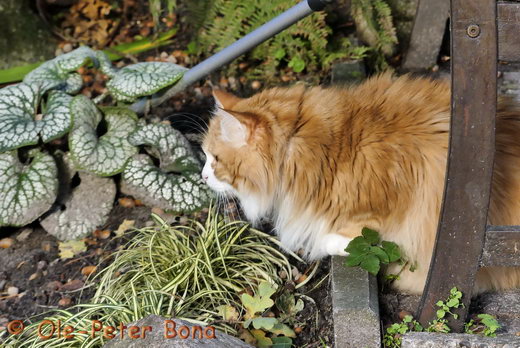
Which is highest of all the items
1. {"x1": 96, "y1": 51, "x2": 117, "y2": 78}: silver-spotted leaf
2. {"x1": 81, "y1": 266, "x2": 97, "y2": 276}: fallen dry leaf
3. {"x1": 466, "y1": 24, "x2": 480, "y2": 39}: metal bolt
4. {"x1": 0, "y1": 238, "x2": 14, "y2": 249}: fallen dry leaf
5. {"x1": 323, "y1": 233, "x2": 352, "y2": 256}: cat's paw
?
{"x1": 466, "y1": 24, "x2": 480, "y2": 39}: metal bolt

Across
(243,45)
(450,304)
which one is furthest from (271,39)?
(450,304)

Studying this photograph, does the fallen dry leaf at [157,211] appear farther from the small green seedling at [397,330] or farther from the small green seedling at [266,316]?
the small green seedling at [397,330]

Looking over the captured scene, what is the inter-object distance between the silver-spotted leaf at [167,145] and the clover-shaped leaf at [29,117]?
1.23ft

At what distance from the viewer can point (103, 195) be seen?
12.0 feet

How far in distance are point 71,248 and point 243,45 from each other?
1345 mm

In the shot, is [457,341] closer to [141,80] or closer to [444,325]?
[444,325]

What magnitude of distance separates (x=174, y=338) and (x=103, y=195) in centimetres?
158

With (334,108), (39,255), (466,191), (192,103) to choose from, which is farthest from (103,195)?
(466,191)

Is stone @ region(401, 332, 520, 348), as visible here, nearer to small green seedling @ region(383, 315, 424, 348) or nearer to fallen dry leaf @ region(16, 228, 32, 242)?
small green seedling @ region(383, 315, 424, 348)

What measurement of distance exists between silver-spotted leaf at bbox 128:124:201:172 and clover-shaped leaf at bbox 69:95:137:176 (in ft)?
0.21

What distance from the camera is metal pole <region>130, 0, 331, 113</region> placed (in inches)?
126

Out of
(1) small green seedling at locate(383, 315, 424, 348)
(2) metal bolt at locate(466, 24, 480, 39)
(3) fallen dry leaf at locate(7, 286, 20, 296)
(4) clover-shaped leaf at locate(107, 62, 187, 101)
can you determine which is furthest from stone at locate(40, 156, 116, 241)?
(2) metal bolt at locate(466, 24, 480, 39)

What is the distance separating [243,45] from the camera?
3.50 meters

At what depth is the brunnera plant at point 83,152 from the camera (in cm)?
344
